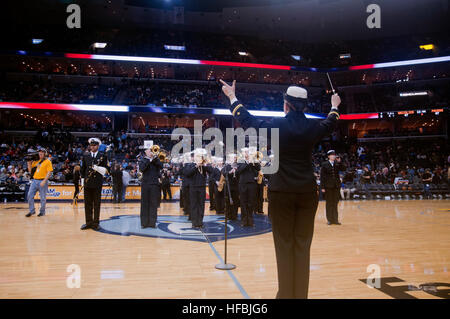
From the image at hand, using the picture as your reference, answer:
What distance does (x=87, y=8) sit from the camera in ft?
103

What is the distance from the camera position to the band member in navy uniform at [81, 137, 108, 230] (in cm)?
771

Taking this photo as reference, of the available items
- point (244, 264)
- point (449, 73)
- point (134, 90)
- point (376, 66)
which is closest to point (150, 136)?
point (134, 90)

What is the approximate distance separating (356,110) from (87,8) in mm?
30247

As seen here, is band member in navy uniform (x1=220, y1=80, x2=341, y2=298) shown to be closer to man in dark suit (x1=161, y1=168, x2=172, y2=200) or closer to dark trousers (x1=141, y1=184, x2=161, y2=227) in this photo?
dark trousers (x1=141, y1=184, x2=161, y2=227)

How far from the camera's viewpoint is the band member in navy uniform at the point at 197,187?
7984mm

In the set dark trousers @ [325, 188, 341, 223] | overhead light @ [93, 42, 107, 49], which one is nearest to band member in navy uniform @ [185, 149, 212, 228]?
dark trousers @ [325, 188, 341, 223]

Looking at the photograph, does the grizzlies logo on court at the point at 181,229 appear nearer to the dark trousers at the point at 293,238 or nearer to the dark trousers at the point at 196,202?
the dark trousers at the point at 196,202

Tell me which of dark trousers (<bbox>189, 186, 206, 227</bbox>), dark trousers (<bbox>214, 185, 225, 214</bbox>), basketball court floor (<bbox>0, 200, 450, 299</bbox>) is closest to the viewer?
basketball court floor (<bbox>0, 200, 450, 299</bbox>)

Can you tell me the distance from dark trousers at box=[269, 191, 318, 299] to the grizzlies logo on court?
3.88 m

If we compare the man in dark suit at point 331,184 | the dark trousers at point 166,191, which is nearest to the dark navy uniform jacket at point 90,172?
the man in dark suit at point 331,184

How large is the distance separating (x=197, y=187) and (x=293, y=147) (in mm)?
5421

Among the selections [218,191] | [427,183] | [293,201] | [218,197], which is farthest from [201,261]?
[427,183]
